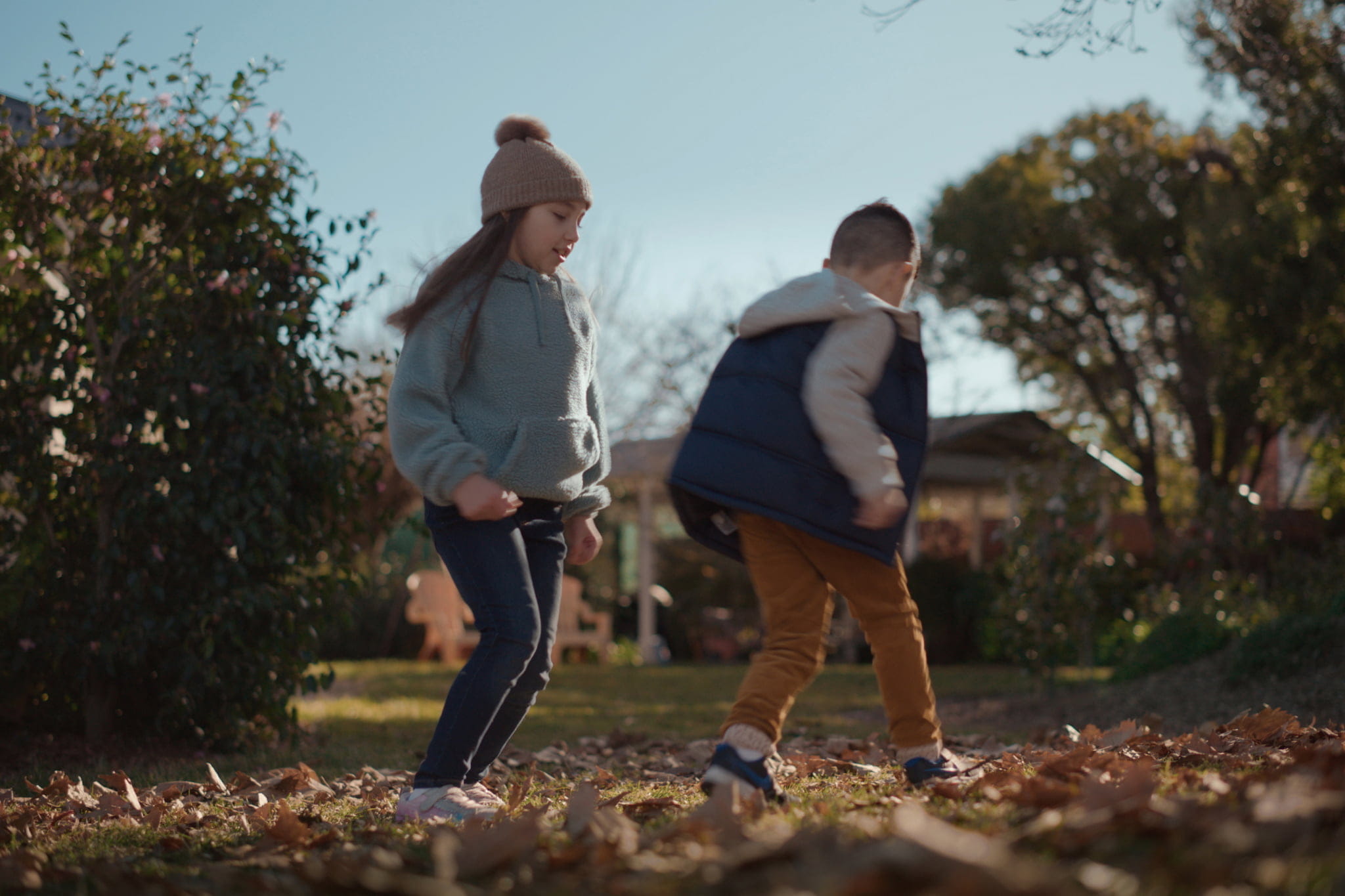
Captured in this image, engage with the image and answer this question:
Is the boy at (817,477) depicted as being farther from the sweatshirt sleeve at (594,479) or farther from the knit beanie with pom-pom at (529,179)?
the knit beanie with pom-pom at (529,179)

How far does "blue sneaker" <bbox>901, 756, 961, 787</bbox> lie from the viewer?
2805mm

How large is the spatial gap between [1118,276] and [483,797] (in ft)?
50.2

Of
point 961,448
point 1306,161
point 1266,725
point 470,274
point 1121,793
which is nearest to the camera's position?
point 1121,793

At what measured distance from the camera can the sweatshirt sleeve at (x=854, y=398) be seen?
8.57ft

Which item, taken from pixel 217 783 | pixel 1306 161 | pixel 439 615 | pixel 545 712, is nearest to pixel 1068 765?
pixel 217 783

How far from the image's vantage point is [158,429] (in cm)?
470

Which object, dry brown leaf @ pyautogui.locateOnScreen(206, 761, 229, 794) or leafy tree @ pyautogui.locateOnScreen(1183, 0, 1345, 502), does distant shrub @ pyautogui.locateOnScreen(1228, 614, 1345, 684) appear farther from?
dry brown leaf @ pyautogui.locateOnScreen(206, 761, 229, 794)

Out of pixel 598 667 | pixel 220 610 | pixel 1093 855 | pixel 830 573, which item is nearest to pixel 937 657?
pixel 598 667

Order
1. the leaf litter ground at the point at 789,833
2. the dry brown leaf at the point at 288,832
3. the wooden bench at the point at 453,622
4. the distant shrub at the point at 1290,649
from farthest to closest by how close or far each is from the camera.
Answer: the wooden bench at the point at 453,622
the distant shrub at the point at 1290,649
the dry brown leaf at the point at 288,832
the leaf litter ground at the point at 789,833

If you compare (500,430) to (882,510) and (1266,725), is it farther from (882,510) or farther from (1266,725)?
(1266,725)

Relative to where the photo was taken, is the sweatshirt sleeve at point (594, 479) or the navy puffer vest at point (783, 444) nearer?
the navy puffer vest at point (783, 444)

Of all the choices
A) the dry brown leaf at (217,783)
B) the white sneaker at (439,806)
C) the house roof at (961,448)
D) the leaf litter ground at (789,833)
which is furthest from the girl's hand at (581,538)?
the house roof at (961,448)

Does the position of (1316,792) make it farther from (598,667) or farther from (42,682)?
(598,667)

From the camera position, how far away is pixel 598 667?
12625mm
